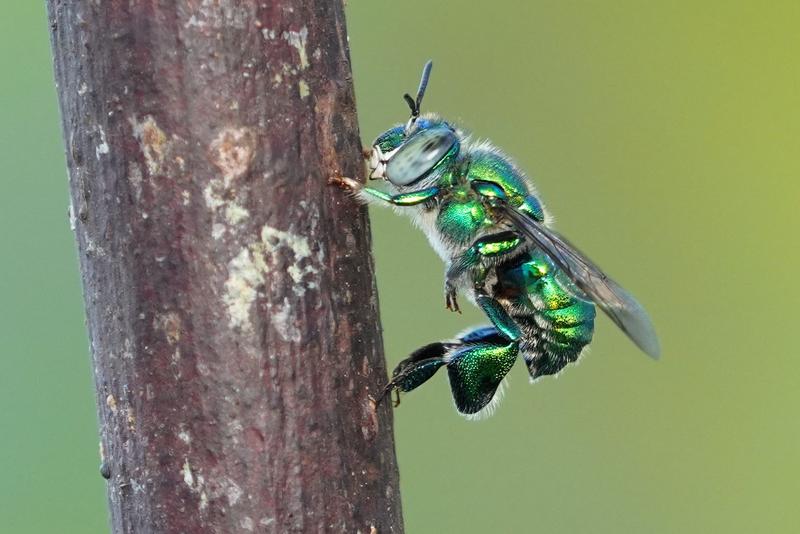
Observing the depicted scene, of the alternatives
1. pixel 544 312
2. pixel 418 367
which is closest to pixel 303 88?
pixel 418 367

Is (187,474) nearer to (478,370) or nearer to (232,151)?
(232,151)

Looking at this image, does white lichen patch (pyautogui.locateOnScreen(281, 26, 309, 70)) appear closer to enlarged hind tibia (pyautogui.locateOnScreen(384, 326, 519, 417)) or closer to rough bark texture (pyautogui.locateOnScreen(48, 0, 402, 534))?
rough bark texture (pyautogui.locateOnScreen(48, 0, 402, 534))

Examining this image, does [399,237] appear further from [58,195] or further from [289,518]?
[289,518]

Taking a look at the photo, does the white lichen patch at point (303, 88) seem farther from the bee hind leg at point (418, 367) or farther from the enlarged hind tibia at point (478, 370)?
the enlarged hind tibia at point (478, 370)

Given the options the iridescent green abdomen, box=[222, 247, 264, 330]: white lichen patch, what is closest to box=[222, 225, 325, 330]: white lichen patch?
box=[222, 247, 264, 330]: white lichen patch

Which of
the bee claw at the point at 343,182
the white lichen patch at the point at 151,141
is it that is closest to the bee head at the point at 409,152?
the bee claw at the point at 343,182

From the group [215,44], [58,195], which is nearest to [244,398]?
[215,44]
